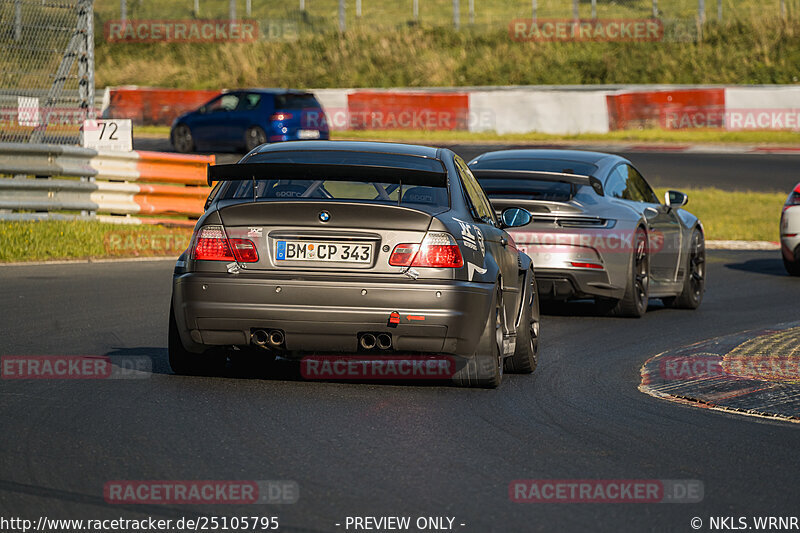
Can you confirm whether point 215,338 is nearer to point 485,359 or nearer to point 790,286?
point 485,359

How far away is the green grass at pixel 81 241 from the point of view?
15.1m

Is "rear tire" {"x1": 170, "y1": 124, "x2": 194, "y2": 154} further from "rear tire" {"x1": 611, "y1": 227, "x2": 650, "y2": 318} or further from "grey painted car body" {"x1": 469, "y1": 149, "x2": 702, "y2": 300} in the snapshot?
"rear tire" {"x1": 611, "y1": 227, "x2": 650, "y2": 318}

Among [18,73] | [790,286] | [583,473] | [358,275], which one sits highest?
[18,73]

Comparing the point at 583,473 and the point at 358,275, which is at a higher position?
the point at 358,275

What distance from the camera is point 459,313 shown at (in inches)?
289

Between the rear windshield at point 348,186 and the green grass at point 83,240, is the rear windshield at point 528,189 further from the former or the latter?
the green grass at point 83,240

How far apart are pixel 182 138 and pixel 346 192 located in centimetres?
2515

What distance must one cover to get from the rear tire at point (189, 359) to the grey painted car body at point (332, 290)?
0.62 feet

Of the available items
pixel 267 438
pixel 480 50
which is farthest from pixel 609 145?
pixel 267 438

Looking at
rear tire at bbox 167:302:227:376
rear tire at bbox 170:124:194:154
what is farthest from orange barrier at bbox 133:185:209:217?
rear tire at bbox 170:124:194:154

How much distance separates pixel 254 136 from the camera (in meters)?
31.7

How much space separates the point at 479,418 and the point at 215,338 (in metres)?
1.58

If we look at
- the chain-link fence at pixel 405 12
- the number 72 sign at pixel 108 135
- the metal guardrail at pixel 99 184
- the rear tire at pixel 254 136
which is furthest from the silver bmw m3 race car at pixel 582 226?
the chain-link fence at pixel 405 12

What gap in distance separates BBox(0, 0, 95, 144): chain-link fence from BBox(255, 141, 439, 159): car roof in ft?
28.6
